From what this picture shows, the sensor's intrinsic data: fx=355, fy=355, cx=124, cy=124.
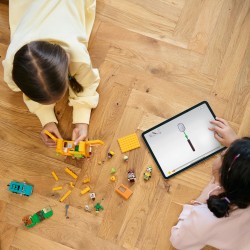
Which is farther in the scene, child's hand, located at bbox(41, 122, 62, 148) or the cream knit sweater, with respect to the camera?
child's hand, located at bbox(41, 122, 62, 148)

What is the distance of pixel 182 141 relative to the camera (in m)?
1.31

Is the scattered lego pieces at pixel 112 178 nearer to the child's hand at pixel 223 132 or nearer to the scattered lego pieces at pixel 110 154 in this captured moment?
the scattered lego pieces at pixel 110 154

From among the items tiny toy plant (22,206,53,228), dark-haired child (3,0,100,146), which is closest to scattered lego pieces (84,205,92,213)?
tiny toy plant (22,206,53,228)

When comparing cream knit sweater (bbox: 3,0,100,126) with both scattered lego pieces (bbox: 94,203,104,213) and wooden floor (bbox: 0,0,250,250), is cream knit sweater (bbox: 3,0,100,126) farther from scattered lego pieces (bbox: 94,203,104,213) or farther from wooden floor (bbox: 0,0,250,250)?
scattered lego pieces (bbox: 94,203,104,213)

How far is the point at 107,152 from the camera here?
131cm

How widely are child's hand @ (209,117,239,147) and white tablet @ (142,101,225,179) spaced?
0.07 ft

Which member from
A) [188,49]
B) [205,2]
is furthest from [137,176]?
[205,2]

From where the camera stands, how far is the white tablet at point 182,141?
129 centimetres

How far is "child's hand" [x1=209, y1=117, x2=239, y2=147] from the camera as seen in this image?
1.27 meters

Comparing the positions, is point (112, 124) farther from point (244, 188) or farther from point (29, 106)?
point (244, 188)

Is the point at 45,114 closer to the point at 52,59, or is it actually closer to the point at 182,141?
the point at 52,59

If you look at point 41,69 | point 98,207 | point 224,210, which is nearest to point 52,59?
point 41,69

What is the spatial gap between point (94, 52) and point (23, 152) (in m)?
0.48

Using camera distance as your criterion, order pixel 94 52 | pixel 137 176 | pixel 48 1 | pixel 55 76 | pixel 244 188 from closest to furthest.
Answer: pixel 244 188
pixel 55 76
pixel 48 1
pixel 137 176
pixel 94 52
